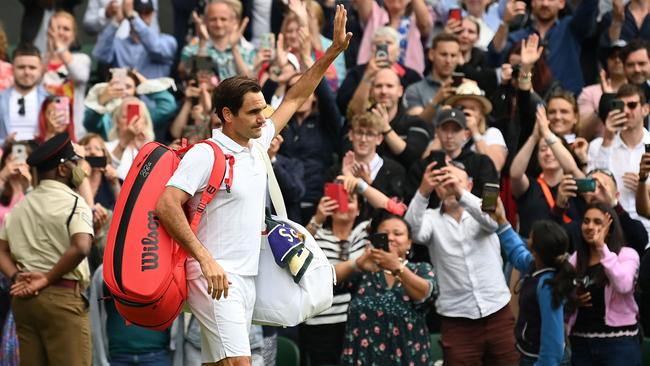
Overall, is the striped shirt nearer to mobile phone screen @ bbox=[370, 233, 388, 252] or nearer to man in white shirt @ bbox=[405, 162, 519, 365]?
man in white shirt @ bbox=[405, 162, 519, 365]

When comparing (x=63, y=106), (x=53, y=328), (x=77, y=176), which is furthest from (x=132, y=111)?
(x=53, y=328)

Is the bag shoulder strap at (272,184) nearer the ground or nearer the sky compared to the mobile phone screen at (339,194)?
nearer the sky

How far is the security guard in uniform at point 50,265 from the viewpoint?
9578mm

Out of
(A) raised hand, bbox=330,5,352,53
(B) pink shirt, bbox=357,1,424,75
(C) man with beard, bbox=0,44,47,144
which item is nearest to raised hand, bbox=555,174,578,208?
(A) raised hand, bbox=330,5,352,53

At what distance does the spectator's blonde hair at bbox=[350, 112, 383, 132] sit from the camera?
11.1 m

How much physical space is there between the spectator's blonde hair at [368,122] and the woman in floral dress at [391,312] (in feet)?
4.93

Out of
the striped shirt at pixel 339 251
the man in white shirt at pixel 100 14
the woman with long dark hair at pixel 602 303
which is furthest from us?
the man in white shirt at pixel 100 14

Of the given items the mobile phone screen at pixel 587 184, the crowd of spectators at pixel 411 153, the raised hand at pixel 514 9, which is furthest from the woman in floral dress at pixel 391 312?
the raised hand at pixel 514 9

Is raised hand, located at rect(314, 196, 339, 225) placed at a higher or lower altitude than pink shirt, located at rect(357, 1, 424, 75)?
lower

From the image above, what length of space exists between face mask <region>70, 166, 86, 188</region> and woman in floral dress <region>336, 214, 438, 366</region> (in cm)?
206

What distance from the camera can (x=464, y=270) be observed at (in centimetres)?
994

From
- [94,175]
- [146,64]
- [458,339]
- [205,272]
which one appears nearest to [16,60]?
[146,64]

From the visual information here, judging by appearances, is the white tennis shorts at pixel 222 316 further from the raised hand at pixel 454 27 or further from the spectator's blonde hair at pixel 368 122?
the raised hand at pixel 454 27

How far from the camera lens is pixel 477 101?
11.5 metres
